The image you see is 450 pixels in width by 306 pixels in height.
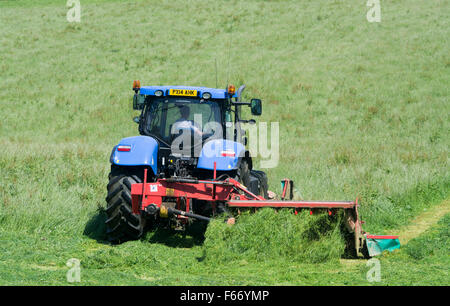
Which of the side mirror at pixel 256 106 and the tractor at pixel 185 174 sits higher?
the side mirror at pixel 256 106

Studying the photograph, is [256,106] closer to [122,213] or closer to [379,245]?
[122,213]

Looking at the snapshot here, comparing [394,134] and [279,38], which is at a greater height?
[279,38]

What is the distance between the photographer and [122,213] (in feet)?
22.0

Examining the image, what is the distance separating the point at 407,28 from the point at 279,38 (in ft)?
19.5

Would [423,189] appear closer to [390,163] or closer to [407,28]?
[390,163]

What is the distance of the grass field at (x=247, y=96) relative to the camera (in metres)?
5.99

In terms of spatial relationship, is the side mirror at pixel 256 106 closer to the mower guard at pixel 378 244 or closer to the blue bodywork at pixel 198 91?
the blue bodywork at pixel 198 91

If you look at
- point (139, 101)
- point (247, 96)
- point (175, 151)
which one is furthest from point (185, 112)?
point (247, 96)

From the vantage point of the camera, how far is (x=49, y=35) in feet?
95.0

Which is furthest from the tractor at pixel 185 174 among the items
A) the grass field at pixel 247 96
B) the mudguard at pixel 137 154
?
the grass field at pixel 247 96

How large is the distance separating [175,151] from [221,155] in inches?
30.1

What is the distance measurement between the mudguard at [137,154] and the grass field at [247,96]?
0.97 metres

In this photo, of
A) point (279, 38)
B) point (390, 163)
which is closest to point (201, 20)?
point (279, 38)

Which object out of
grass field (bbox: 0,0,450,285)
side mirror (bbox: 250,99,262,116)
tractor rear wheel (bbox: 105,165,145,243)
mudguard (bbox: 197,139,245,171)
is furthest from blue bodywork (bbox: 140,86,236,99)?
grass field (bbox: 0,0,450,285)
